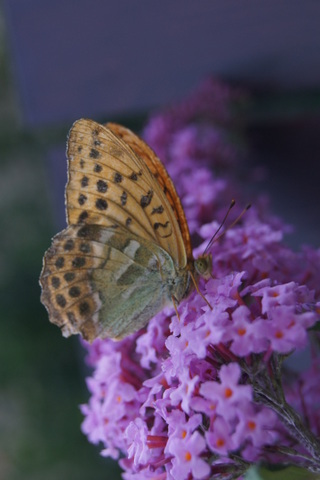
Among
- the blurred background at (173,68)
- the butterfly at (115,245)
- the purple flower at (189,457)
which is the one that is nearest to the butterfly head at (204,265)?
the butterfly at (115,245)

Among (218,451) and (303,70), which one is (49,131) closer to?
(303,70)

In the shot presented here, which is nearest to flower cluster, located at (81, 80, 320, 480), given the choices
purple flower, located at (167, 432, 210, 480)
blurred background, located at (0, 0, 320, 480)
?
purple flower, located at (167, 432, 210, 480)

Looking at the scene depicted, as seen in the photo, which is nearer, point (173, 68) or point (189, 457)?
point (189, 457)

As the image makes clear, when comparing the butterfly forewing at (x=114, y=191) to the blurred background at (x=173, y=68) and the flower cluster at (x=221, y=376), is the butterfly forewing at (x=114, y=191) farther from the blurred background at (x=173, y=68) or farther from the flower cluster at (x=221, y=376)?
the blurred background at (x=173, y=68)

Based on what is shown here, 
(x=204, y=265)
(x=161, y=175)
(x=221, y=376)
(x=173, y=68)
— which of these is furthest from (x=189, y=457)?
(x=173, y=68)

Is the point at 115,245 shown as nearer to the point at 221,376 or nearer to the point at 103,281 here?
the point at 103,281

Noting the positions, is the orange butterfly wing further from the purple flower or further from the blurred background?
the blurred background

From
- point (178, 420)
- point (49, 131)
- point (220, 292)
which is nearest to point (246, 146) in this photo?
point (49, 131)
